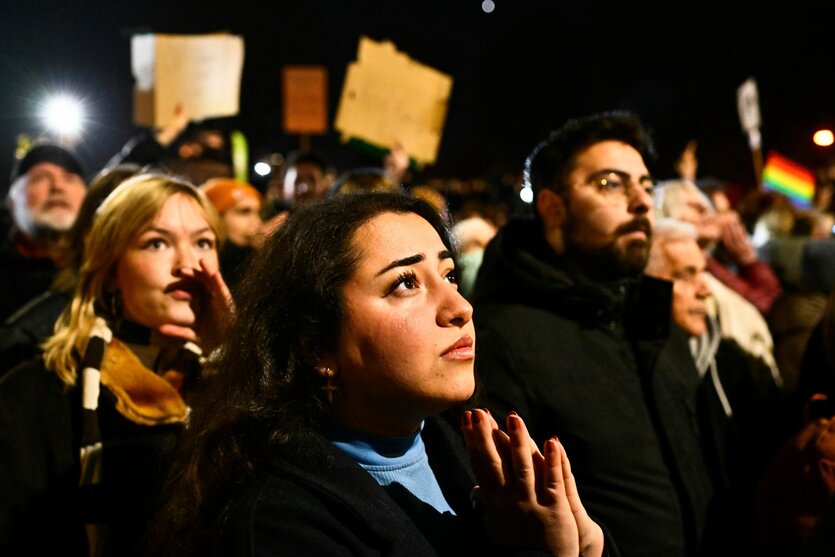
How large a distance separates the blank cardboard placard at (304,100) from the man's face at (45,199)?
3.41 metres

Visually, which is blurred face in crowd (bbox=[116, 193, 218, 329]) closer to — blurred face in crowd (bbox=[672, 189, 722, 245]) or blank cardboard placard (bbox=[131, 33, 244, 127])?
blurred face in crowd (bbox=[672, 189, 722, 245])

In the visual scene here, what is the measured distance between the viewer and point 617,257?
133 inches

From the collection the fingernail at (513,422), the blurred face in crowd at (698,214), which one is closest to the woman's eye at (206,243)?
the fingernail at (513,422)

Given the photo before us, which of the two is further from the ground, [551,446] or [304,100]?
[551,446]

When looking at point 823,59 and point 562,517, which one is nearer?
point 562,517

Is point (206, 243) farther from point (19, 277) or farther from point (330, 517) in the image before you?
point (19, 277)

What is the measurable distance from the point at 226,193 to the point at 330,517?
4067 mm

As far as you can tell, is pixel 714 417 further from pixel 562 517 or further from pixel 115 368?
pixel 115 368

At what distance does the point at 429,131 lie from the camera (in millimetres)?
7387

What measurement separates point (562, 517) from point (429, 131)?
584cm

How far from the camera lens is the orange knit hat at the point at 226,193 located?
5.56m

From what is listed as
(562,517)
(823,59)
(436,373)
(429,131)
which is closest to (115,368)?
(436,373)

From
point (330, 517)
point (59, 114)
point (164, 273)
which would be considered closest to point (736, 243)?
point (164, 273)

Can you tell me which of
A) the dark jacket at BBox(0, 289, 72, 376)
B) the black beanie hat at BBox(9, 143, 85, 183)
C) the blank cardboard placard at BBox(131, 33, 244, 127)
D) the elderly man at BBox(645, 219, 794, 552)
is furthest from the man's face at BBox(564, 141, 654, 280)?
the blank cardboard placard at BBox(131, 33, 244, 127)
